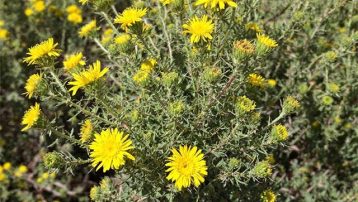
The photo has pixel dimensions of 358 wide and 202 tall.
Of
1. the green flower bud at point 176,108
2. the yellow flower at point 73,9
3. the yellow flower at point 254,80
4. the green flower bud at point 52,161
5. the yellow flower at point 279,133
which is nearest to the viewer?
the green flower bud at point 52,161

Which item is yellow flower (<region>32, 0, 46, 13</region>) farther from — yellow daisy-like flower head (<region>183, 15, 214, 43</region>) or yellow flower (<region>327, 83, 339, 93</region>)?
yellow flower (<region>327, 83, 339, 93</region>)

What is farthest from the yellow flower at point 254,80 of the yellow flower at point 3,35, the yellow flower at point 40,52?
the yellow flower at point 3,35

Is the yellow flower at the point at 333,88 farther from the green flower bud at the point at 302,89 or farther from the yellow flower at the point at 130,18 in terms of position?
the yellow flower at the point at 130,18

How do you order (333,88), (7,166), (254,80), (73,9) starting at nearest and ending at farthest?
(254,80) < (333,88) < (7,166) < (73,9)

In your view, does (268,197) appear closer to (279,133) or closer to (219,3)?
(279,133)

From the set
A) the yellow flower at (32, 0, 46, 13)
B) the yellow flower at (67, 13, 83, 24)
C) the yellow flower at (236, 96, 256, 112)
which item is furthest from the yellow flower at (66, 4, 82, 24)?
the yellow flower at (236, 96, 256, 112)

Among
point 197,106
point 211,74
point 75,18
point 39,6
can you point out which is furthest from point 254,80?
point 39,6

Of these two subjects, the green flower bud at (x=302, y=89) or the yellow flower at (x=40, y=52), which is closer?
the yellow flower at (x=40, y=52)
